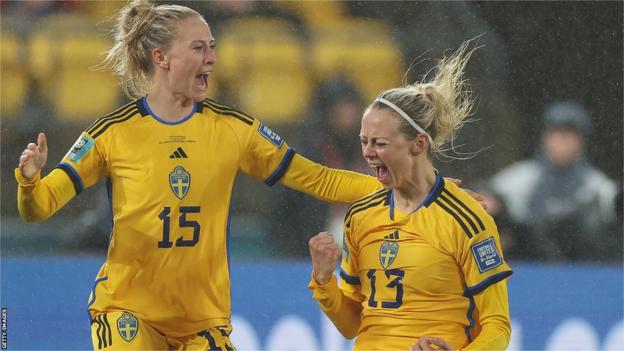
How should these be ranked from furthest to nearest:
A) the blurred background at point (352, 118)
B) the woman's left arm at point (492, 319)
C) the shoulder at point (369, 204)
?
the blurred background at point (352, 118), the shoulder at point (369, 204), the woman's left arm at point (492, 319)

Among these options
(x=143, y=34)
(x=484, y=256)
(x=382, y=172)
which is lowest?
(x=484, y=256)

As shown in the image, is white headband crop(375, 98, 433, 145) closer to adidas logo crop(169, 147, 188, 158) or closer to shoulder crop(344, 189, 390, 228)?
shoulder crop(344, 189, 390, 228)

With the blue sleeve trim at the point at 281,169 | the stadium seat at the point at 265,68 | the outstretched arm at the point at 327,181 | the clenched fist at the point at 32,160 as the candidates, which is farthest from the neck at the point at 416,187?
the stadium seat at the point at 265,68

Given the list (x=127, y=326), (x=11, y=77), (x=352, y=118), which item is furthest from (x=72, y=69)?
(x=127, y=326)

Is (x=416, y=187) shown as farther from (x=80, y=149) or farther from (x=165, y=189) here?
(x=80, y=149)

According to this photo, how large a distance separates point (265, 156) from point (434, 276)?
66 cm

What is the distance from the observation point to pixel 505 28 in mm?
5141

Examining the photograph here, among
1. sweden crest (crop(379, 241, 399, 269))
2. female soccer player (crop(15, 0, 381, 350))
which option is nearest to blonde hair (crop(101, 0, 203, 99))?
female soccer player (crop(15, 0, 381, 350))

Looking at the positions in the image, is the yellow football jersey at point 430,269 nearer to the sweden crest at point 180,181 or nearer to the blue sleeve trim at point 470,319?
the blue sleeve trim at point 470,319

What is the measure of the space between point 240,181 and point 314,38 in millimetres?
713

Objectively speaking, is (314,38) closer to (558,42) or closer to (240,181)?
(240,181)

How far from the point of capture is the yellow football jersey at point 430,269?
3.05m

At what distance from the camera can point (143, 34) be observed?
3342 mm

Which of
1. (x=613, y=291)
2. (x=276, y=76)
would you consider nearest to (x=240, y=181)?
(x=276, y=76)
